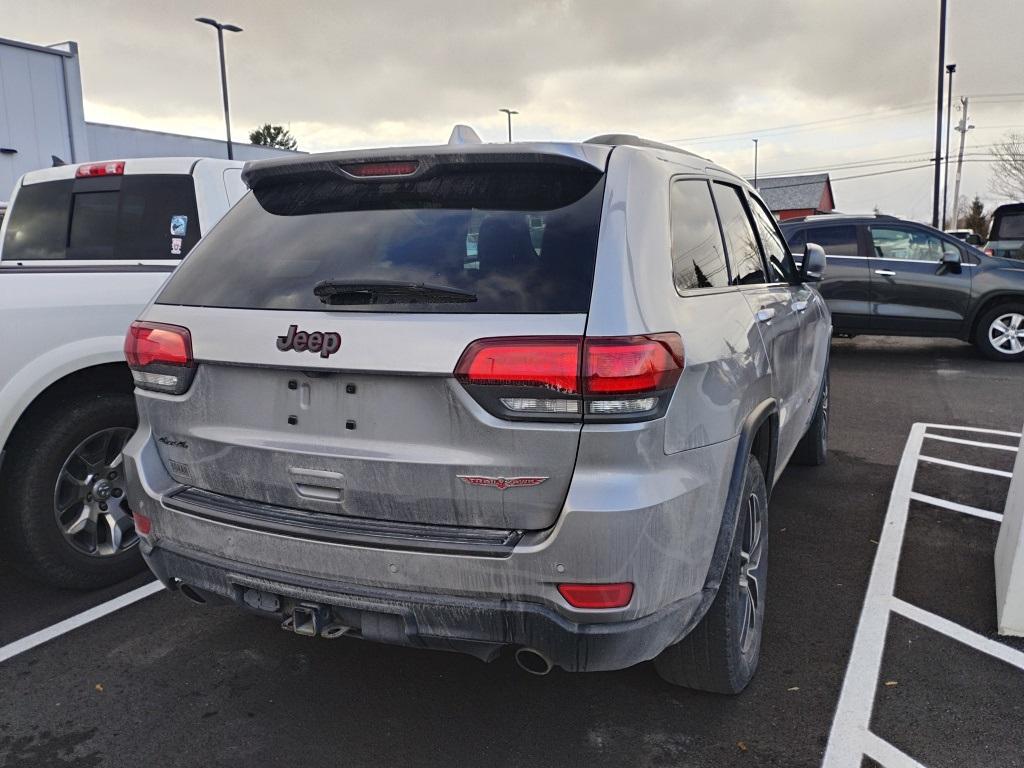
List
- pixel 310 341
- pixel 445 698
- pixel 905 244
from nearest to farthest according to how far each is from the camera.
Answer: pixel 310 341 → pixel 445 698 → pixel 905 244

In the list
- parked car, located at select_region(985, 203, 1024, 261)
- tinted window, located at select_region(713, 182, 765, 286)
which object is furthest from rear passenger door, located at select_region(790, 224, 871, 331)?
tinted window, located at select_region(713, 182, 765, 286)

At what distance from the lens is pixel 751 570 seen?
3092 millimetres

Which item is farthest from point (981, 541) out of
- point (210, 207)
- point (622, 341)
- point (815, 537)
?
point (210, 207)

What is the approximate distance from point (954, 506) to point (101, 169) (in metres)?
5.45

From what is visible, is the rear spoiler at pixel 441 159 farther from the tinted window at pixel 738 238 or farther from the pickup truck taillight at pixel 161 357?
the tinted window at pixel 738 238

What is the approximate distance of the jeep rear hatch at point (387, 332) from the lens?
2221 mm

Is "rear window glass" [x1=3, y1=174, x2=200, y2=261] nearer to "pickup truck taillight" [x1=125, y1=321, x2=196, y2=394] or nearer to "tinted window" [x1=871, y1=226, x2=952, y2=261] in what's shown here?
"pickup truck taillight" [x1=125, y1=321, x2=196, y2=394]

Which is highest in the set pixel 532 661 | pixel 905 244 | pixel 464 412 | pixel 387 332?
pixel 905 244

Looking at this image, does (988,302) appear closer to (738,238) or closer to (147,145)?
(738,238)

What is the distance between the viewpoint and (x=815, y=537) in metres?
4.49

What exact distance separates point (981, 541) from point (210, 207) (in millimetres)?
4561

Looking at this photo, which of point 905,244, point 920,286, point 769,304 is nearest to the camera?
point 769,304

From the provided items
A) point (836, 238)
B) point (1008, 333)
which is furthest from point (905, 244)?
point (1008, 333)

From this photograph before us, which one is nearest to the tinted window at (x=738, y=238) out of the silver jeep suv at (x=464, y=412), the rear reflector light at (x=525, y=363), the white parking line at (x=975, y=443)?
the silver jeep suv at (x=464, y=412)
